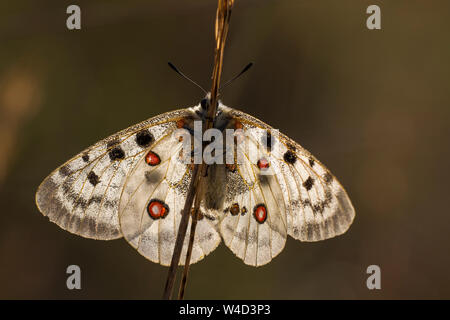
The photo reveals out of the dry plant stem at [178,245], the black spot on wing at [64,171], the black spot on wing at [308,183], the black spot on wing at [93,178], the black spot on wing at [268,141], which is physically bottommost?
the dry plant stem at [178,245]

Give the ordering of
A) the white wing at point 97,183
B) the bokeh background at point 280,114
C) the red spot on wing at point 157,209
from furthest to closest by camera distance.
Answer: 1. the bokeh background at point 280,114
2. the red spot on wing at point 157,209
3. the white wing at point 97,183

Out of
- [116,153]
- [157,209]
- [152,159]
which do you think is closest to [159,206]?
[157,209]

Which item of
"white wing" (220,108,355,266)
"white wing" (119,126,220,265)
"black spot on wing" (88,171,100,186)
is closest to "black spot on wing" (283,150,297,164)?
"white wing" (220,108,355,266)

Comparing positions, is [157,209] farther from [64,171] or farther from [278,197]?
[278,197]

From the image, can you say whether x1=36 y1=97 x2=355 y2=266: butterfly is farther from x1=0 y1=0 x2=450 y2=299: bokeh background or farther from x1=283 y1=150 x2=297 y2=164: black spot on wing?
x1=0 y1=0 x2=450 y2=299: bokeh background

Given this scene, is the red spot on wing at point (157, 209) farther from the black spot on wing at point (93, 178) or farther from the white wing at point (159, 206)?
the black spot on wing at point (93, 178)

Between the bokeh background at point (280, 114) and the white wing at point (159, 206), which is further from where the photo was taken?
the bokeh background at point (280, 114)

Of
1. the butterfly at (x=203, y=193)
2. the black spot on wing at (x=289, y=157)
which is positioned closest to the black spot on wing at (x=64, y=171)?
the butterfly at (x=203, y=193)
